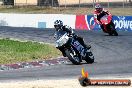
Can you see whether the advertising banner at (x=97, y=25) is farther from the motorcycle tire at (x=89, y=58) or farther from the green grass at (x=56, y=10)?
the motorcycle tire at (x=89, y=58)

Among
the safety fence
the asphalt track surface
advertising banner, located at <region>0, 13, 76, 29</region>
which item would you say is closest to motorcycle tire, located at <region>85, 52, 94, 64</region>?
the asphalt track surface

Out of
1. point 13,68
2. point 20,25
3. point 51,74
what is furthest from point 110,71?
point 20,25

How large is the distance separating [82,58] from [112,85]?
26.9 ft

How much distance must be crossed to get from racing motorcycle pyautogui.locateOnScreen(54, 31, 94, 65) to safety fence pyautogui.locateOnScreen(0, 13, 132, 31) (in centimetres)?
1931

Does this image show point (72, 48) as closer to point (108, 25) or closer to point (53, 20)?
point (108, 25)

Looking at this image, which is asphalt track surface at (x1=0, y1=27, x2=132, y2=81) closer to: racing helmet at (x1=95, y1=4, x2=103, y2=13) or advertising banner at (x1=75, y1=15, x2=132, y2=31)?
racing helmet at (x1=95, y1=4, x2=103, y2=13)

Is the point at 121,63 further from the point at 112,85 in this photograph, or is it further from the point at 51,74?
the point at 112,85

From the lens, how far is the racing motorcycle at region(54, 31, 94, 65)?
20.1m

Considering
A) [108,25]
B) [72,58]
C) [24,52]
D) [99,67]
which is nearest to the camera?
[99,67]

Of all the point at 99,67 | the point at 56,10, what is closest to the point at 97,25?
the point at 56,10

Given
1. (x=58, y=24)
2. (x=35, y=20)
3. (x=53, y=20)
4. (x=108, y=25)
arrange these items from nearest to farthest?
(x=58, y=24) < (x=108, y=25) < (x=53, y=20) < (x=35, y=20)

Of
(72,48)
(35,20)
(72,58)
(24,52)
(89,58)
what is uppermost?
(72,48)

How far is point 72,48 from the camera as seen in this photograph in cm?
2055

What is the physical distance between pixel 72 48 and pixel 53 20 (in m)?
24.0
